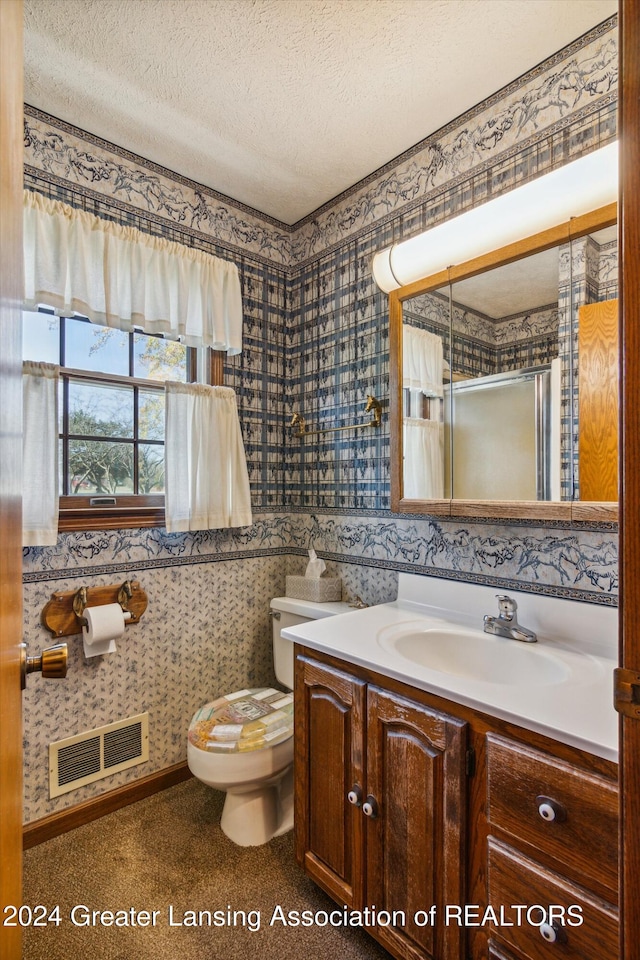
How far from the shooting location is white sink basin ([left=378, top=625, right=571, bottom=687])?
1.29 metres

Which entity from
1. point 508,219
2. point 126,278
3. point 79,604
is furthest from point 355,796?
point 126,278

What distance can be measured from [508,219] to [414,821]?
164 centimetres

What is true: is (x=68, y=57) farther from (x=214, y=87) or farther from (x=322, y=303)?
(x=322, y=303)

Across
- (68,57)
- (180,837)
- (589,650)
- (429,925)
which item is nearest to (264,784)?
(180,837)

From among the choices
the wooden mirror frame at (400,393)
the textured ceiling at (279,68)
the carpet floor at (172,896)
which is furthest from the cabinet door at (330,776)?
the textured ceiling at (279,68)

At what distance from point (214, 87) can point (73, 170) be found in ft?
1.96

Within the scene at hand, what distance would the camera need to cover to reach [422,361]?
5.65ft

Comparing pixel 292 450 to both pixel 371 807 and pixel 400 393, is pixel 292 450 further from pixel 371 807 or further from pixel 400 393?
pixel 371 807

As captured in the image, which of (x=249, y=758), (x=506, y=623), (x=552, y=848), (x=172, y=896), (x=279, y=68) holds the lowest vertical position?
(x=172, y=896)

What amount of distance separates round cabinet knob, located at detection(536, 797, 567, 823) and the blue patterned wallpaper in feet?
2.01

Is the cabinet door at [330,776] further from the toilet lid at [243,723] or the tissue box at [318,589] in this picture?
the tissue box at [318,589]

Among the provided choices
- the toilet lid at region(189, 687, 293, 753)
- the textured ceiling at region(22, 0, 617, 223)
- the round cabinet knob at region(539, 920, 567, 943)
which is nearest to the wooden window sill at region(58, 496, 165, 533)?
the toilet lid at region(189, 687, 293, 753)

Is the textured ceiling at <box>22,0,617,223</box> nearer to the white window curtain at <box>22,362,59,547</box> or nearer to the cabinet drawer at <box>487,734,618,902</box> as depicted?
the white window curtain at <box>22,362,59,547</box>

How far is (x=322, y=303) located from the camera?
2.26 metres
